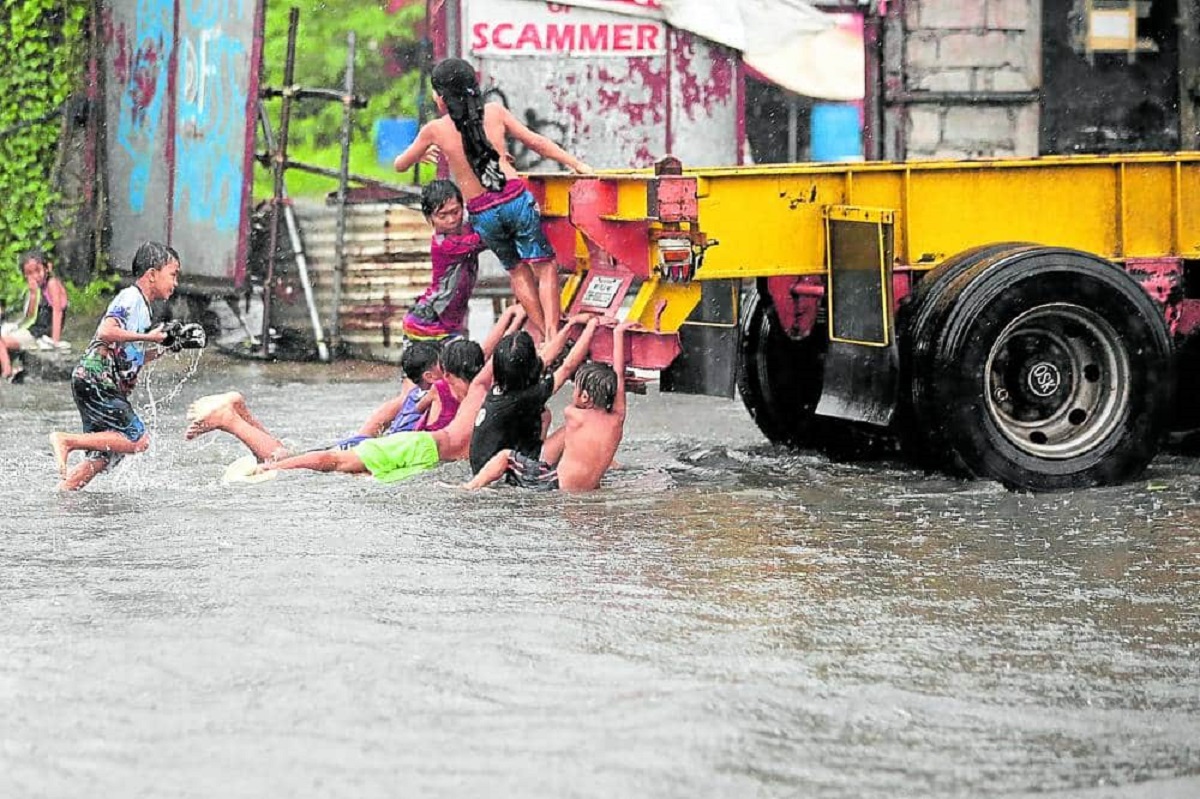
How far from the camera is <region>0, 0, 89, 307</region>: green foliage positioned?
17.7 m

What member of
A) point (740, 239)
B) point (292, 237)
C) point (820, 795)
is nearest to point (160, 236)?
point (292, 237)

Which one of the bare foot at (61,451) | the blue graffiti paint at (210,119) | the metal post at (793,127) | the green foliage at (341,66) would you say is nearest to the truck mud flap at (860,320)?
the bare foot at (61,451)

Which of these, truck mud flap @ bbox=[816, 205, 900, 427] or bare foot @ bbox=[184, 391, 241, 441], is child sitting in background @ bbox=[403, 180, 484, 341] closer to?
bare foot @ bbox=[184, 391, 241, 441]

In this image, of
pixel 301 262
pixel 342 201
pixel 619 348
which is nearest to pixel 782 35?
pixel 342 201

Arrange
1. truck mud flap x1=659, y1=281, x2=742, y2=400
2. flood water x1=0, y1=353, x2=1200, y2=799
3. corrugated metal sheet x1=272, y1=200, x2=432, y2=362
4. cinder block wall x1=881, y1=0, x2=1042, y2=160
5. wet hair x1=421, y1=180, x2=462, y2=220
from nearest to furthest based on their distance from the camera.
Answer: flood water x1=0, y1=353, x2=1200, y2=799
truck mud flap x1=659, y1=281, x2=742, y2=400
wet hair x1=421, y1=180, x2=462, y2=220
cinder block wall x1=881, y1=0, x2=1042, y2=160
corrugated metal sheet x1=272, y1=200, x2=432, y2=362

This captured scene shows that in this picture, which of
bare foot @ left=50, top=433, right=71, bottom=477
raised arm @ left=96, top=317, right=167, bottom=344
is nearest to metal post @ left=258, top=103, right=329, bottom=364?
bare foot @ left=50, top=433, right=71, bottom=477

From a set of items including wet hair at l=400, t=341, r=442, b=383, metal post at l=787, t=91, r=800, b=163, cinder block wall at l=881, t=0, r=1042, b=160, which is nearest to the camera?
wet hair at l=400, t=341, r=442, b=383

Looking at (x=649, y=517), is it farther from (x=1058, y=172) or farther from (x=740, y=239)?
(x=1058, y=172)

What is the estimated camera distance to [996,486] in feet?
30.3

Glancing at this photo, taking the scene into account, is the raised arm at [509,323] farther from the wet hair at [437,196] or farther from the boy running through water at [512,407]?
the boy running through water at [512,407]

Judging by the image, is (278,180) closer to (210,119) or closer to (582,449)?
(210,119)

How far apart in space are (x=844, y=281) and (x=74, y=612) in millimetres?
4427

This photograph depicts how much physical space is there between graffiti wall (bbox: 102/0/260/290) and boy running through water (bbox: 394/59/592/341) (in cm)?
533

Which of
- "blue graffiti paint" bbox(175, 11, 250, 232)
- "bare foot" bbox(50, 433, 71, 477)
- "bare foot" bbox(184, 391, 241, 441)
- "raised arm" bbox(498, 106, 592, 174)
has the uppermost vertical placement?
"blue graffiti paint" bbox(175, 11, 250, 232)
